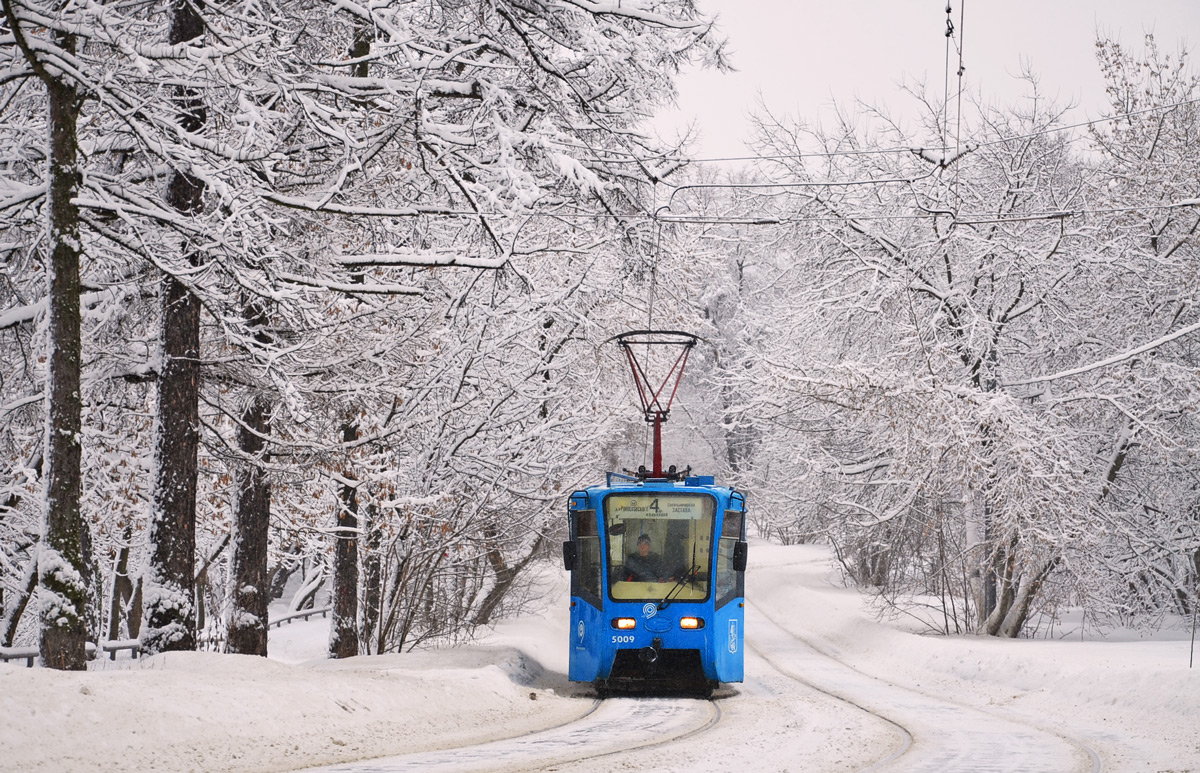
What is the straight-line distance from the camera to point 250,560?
45.9ft

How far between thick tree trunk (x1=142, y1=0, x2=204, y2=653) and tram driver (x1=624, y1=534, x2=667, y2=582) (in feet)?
17.6

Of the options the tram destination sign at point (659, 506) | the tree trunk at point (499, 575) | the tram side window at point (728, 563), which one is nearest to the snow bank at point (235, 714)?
the tram side window at point (728, 563)

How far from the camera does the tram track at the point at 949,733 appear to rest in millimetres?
9000

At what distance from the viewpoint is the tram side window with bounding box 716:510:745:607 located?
47.6 feet

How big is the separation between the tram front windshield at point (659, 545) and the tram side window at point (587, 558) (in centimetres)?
17

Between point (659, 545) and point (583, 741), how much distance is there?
196 inches

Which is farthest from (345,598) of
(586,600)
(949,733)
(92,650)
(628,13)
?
(628,13)

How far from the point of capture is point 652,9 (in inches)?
431

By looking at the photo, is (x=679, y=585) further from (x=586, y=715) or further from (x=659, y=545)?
(x=586, y=715)

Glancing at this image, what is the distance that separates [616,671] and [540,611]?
14.7 meters

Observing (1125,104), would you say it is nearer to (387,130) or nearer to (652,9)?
(652,9)

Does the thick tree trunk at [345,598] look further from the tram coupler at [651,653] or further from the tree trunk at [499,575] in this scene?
the tram coupler at [651,653]

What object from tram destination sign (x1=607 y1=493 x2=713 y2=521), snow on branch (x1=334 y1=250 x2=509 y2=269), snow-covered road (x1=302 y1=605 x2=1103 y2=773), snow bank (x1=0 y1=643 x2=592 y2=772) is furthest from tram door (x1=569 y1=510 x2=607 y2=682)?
snow on branch (x1=334 y1=250 x2=509 y2=269)

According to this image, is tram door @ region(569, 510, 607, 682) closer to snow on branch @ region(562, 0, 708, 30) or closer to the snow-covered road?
the snow-covered road
